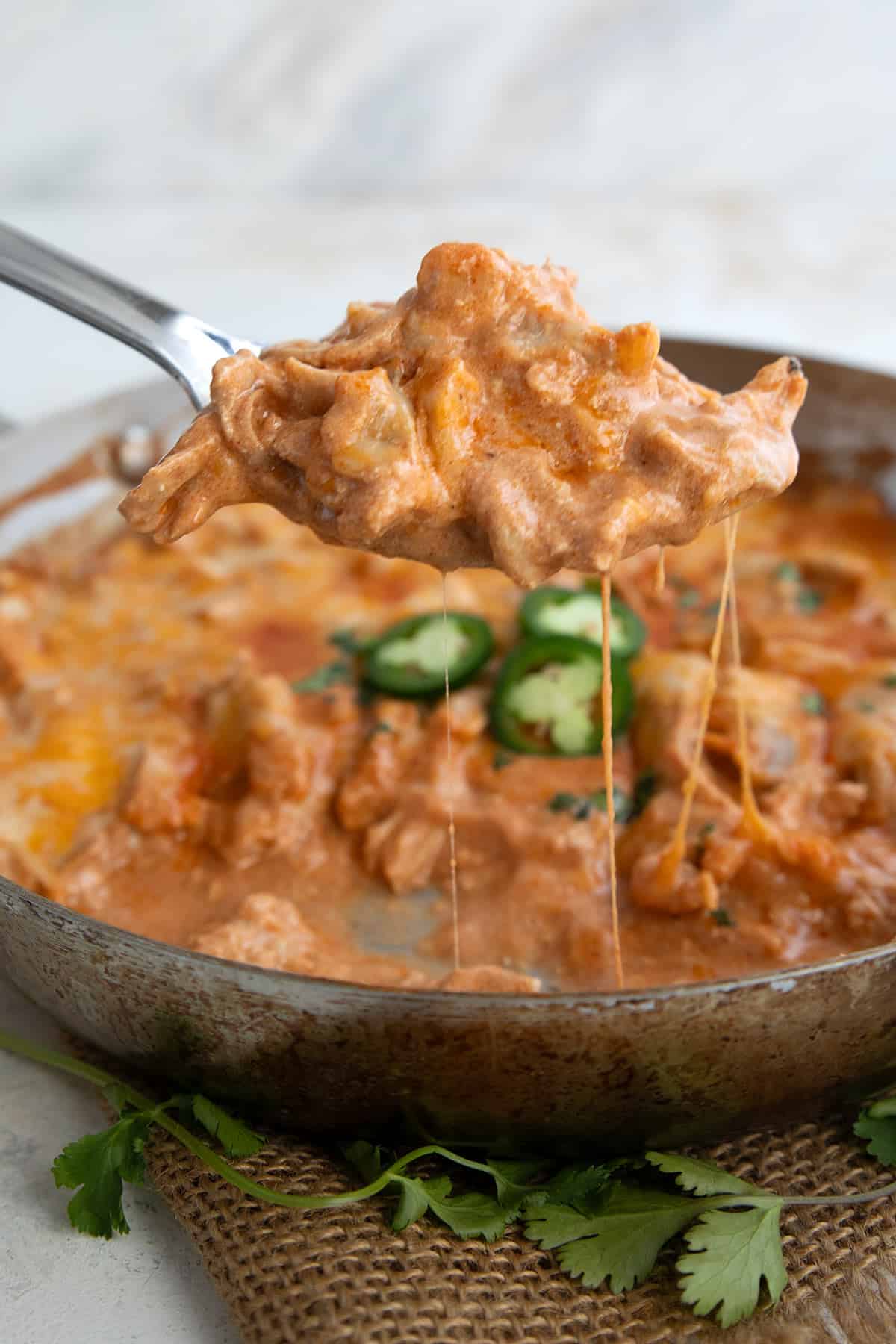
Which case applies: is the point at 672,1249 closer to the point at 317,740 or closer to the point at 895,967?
the point at 895,967

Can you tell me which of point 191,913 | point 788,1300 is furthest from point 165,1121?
point 788,1300

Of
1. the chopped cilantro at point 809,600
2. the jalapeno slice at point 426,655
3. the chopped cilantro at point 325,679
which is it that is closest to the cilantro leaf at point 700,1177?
the jalapeno slice at point 426,655

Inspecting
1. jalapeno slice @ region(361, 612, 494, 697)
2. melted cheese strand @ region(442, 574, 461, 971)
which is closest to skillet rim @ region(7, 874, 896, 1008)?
melted cheese strand @ region(442, 574, 461, 971)

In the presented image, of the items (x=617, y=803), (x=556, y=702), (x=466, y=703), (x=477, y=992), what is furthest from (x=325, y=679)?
(x=477, y=992)

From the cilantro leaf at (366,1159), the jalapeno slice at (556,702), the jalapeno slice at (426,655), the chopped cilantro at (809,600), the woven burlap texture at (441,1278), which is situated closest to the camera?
the woven burlap texture at (441,1278)

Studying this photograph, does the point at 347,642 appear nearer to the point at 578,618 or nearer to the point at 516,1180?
the point at 578,618

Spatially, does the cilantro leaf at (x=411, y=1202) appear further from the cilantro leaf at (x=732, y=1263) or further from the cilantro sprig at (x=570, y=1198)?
the cilantro leaf at (x=732, y=1263)

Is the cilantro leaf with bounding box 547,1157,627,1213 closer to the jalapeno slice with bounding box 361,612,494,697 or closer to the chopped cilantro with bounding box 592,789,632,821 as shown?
the chopped cilantro with bounding box 592,789,632,821
